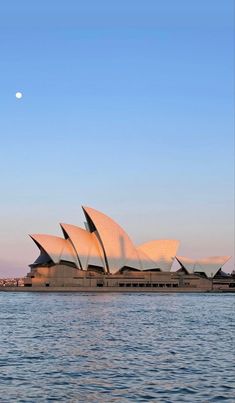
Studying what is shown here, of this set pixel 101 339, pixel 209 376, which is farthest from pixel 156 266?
pixel 209 376

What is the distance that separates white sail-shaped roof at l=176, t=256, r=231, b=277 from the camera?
146250mm

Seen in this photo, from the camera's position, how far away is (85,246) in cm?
12719

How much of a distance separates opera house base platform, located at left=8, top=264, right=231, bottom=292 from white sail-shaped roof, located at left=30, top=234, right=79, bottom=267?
11.3ft

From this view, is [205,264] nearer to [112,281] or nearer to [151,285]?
[151,285]

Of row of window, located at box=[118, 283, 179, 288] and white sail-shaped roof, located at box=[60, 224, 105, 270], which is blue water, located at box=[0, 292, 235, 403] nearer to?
white sail-shaped roof, located at box=[60, 224, 105, 270]

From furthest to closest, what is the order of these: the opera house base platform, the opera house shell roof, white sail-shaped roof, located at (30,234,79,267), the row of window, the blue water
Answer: the row of window < the opera house base platform < white sail-shaped roof, located at (30,234,79,267) < the opera house shell roof < the blue water

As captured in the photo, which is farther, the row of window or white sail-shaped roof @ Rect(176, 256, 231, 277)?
white sail-shaped roof @ Rect(176, 256, 231, 277)

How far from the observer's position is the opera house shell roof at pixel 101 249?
12462cm

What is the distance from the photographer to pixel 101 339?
102 feet

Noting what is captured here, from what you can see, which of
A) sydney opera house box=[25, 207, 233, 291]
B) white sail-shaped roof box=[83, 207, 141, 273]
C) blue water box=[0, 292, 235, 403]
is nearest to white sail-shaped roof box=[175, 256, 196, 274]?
sydney opera house box=[25, 207, 233, 291]

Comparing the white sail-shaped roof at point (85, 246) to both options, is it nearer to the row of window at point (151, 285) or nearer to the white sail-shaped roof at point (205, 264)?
→ the row of window at point (151, 285)

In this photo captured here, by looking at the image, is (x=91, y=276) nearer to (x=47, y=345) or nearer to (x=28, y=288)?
(x=28, y=288)

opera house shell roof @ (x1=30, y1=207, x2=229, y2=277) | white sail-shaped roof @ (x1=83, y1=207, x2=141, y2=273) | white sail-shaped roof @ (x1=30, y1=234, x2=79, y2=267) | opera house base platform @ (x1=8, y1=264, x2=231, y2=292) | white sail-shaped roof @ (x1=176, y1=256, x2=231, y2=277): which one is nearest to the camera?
white sail-shaped roof @ (x1=83, y1=207, x2=141, y2=273)

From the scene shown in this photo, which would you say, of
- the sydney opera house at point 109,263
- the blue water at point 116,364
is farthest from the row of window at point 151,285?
the blue water at point 116,364
